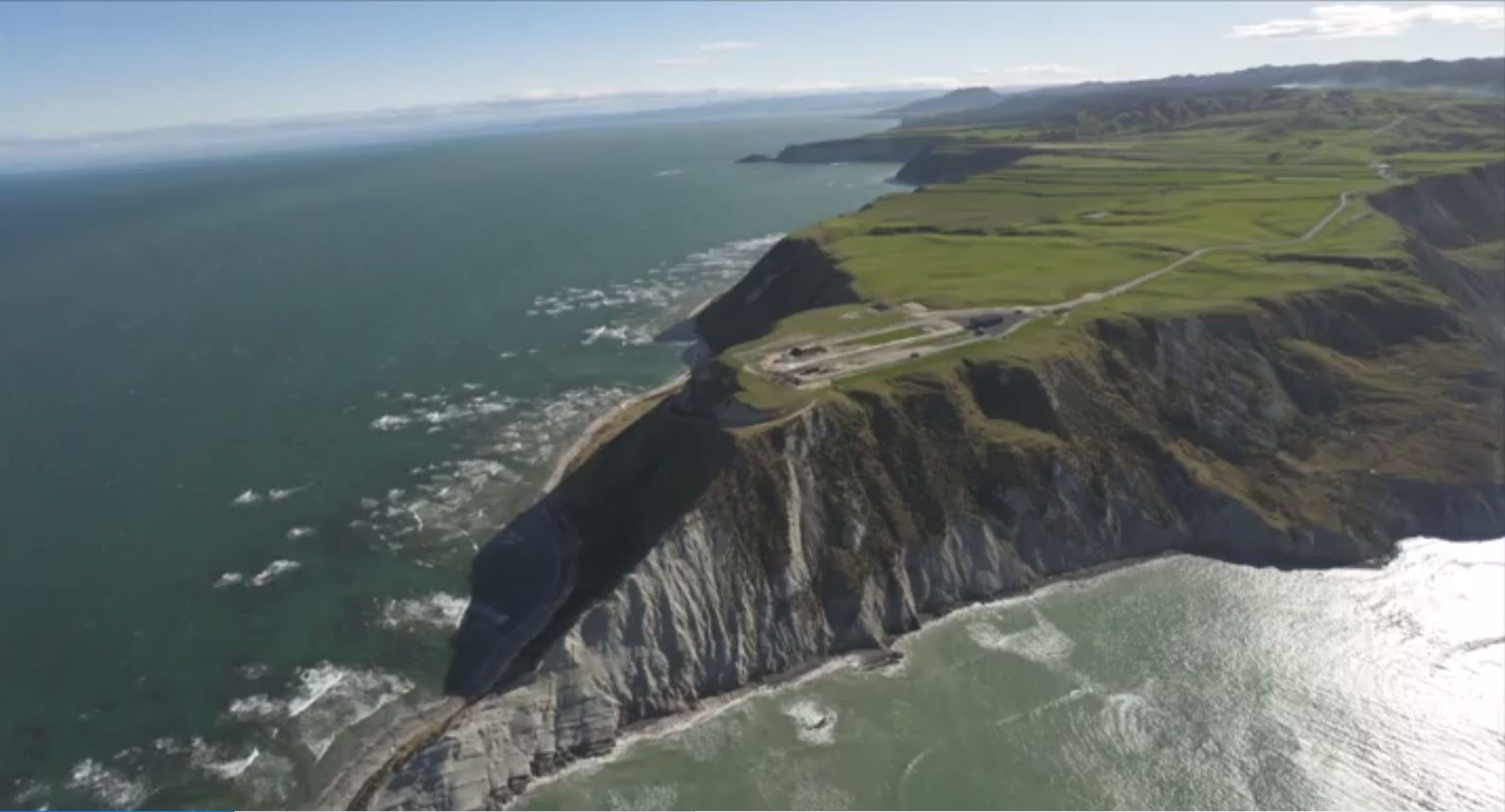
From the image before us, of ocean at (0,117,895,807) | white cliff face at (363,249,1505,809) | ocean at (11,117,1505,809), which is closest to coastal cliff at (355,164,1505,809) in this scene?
white cliff face at (363,249,1505,809)

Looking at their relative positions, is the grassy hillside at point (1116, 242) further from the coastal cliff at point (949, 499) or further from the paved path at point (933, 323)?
the coastal cliff at point (949, 499)

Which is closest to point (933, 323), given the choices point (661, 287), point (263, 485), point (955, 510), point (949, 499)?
point (949, 499)

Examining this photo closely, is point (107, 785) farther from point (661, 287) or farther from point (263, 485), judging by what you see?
point (661, 287)

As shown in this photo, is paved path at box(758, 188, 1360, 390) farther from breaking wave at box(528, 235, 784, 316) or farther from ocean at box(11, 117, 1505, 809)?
breaking wave at box(528, 235, 784, 316)

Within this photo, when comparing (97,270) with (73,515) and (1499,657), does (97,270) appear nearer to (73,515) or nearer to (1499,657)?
(73,515)

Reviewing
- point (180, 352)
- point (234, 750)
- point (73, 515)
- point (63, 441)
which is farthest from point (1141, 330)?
point (180, 352)

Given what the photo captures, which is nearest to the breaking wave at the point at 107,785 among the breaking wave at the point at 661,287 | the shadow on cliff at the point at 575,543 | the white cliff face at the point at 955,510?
the white cliff face at the point at 955,510
